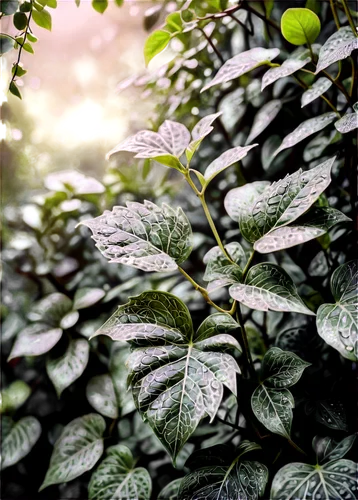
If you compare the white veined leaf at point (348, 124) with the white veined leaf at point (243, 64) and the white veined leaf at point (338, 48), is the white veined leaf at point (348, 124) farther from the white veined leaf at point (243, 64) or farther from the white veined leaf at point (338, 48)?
the white veined leaf at point (243, 64)

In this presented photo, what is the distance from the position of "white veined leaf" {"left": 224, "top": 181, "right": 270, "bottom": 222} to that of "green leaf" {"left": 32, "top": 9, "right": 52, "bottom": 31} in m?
0.48

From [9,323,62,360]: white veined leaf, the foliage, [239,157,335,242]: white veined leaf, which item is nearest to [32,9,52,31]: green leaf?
the foliage

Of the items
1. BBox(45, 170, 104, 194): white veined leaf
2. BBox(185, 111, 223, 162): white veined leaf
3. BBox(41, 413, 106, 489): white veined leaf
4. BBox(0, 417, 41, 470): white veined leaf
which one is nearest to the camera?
BBox(185, 111, 223, 162): white veined leaf

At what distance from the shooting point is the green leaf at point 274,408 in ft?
1.84

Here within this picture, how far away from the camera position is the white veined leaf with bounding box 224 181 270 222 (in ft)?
2.50

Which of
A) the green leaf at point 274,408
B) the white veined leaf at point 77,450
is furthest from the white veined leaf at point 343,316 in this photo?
the white veined leaf at point 77,450

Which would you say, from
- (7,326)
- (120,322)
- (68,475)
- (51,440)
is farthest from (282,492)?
(7,326)

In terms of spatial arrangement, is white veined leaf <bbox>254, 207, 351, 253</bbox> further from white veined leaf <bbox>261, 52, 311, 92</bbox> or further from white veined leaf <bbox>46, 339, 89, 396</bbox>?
white veined leaf <bbox>46, 339, 89, 396</bbox>

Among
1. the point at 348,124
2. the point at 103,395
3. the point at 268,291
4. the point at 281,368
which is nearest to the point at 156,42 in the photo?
the point at 348,124

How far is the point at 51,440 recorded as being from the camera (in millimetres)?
957

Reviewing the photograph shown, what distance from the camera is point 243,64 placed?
0.75 metres

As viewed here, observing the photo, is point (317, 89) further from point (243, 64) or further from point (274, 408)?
point (274, 408)

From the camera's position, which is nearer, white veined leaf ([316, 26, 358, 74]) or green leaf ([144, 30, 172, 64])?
white veined leaf ([316, 26, 358, 74])

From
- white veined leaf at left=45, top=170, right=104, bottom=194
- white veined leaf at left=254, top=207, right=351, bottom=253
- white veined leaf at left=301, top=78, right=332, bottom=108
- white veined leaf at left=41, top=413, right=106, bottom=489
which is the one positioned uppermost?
white veined leaf at left=45, top=170, right=104, bottom=194
